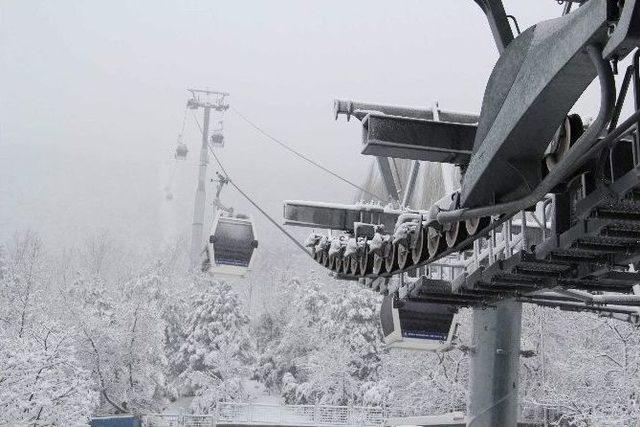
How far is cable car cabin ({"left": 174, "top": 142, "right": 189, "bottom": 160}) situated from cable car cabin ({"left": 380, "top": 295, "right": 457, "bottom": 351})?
30371 millimetres

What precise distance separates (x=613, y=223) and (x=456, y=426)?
66.8ft

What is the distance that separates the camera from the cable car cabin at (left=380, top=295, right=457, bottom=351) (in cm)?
1506

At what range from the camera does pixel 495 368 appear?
14484mm

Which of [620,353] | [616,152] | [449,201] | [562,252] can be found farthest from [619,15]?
[620,353]

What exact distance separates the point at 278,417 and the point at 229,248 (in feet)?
78.8

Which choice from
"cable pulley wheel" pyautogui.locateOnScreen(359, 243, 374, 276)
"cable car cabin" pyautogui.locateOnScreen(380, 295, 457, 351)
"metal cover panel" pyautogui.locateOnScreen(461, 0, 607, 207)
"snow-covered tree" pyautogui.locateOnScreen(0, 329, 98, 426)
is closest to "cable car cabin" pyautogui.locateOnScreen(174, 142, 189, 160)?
"snow-covered tree" pyautogui.locateOnScreen(0, 329, 98, 426)

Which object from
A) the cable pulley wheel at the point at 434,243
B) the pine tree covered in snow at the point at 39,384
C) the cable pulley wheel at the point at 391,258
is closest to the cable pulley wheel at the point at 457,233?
the cable pulley wheel at the point at 434,243

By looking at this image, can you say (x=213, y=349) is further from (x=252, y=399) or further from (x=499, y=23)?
(x=499, y=23)

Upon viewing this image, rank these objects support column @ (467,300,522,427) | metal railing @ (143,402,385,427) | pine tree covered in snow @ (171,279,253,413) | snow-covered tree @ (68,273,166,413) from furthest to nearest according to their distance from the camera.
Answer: pine tree covered in snow @ (171,279,253,413)
metal railing @ (143,402,385,427)
snow-covered tree @ (68,273,166,413)
support column @ (467,300,522,427)

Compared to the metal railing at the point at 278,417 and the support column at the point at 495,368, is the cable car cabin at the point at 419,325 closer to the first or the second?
the support column at the point at 495,368

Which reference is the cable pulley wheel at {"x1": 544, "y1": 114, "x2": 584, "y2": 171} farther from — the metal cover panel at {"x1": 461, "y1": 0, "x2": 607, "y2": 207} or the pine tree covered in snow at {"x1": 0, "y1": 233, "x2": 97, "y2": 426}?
the pine tree covered in snow at {"x1": 0, "y1": 233, "x2": 97, "y2": 426}

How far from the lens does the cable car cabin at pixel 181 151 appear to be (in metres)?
44.8

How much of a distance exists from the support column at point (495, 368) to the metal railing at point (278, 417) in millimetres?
21683

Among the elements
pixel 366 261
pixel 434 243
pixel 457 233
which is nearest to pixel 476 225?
pixel 457 233
